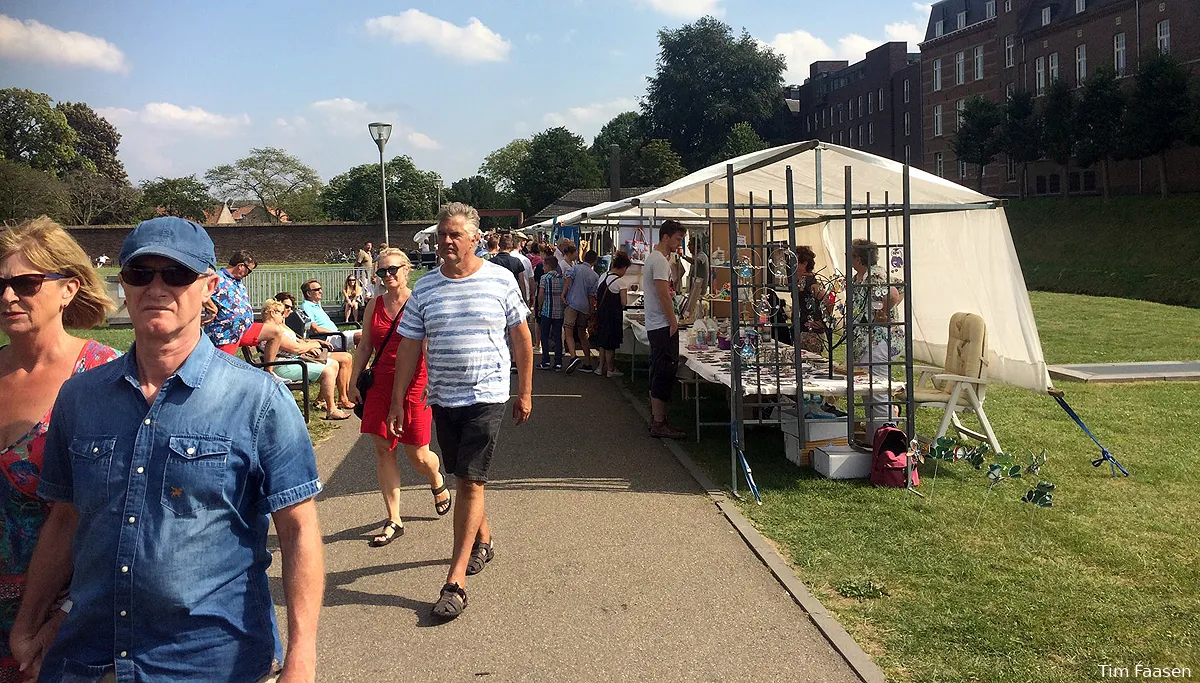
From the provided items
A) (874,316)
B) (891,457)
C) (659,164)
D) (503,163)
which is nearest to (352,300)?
(874,316)

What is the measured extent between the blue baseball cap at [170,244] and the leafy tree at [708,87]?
7919cm

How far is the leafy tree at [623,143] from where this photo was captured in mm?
78000

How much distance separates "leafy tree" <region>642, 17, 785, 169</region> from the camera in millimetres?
80812

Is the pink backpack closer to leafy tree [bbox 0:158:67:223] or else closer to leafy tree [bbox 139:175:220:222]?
leafy tree [bbox 0:158:67:223]

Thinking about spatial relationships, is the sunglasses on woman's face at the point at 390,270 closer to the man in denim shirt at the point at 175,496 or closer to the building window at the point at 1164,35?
the man in denim shirt at the point at 175,496

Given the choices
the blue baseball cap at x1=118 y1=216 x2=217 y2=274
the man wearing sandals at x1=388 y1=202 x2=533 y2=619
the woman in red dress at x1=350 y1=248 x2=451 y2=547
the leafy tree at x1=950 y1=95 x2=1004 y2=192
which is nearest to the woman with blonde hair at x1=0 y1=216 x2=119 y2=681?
the blue baseball cap at x1=118 y1=216 x2=217 y2=274

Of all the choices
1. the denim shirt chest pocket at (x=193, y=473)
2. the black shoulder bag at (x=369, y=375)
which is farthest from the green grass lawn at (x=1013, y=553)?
the denim shirt chest pocket at (x=193, y=473)

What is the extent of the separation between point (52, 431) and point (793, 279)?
A: 6039mm

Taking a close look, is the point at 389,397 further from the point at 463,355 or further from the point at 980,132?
the point at 980,132

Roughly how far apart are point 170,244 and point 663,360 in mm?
7247

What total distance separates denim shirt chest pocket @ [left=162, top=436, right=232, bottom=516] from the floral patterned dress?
1.85ft

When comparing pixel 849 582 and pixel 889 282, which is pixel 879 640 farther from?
pixel 889 282

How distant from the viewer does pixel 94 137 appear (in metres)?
86.6

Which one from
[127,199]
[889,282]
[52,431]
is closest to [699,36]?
[127,199]
